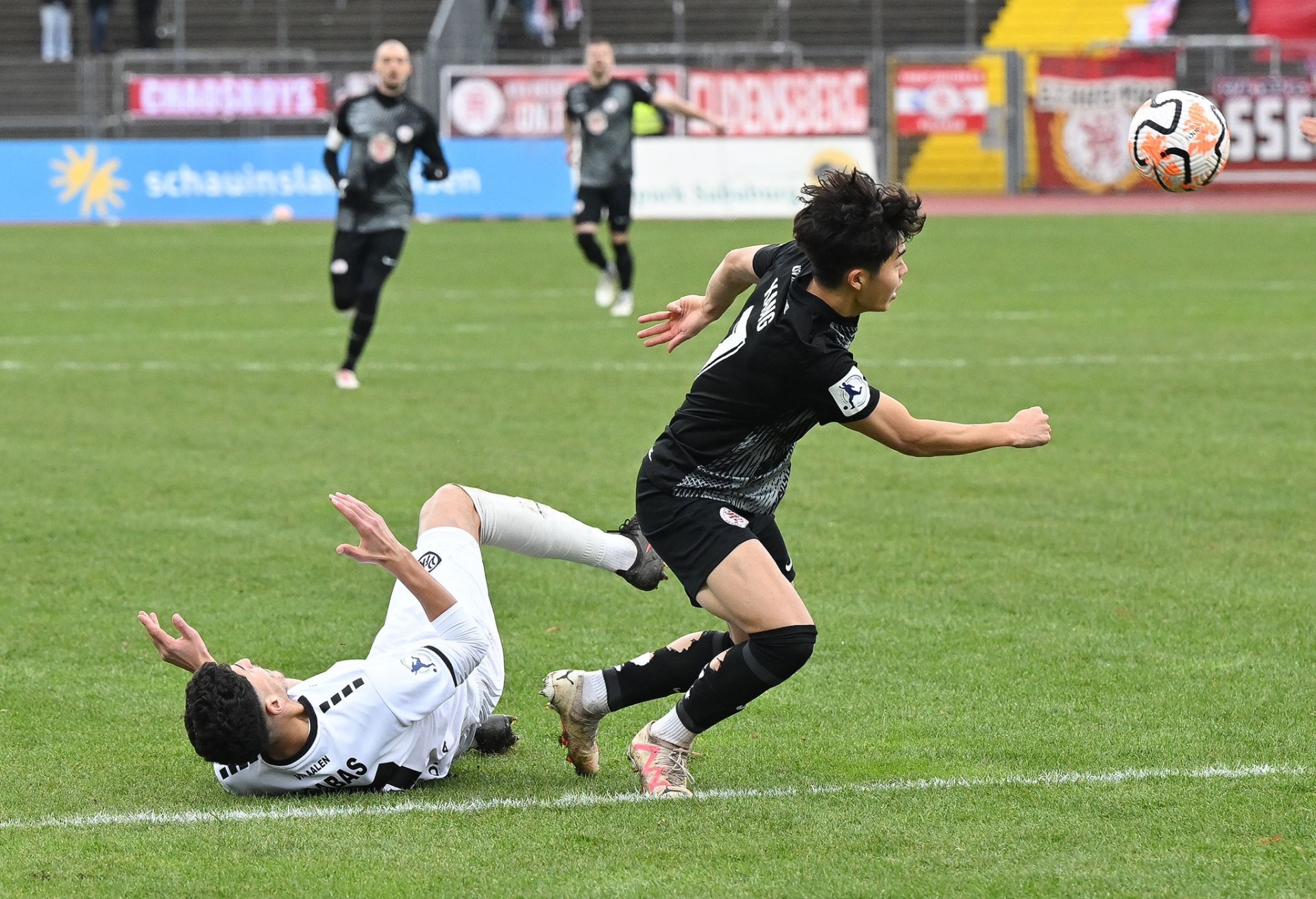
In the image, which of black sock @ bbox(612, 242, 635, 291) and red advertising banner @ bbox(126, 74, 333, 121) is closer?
black sock @ bbox(612, 242, 635, 291)

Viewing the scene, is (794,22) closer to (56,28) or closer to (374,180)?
(56,28)

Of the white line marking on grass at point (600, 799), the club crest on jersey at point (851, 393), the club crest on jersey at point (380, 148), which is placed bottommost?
the white line marking on grass at point (600, 799)

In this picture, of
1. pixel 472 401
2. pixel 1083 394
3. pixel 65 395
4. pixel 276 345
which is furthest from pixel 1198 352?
pixel 65 395

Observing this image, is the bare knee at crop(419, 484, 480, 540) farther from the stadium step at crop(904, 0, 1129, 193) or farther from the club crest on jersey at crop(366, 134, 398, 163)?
the stadium step at crop(904, 0, 1129, 193)

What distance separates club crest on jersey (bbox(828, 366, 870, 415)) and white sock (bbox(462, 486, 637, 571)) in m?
1.32

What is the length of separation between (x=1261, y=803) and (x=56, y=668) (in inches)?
164

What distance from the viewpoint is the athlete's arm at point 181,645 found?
505 cm

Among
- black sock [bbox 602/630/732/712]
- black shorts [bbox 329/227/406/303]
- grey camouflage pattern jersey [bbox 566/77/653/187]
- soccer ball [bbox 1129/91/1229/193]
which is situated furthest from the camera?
grey camouflage pattern jersey [bbox 566/77/653/187]

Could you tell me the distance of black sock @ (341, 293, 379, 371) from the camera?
13.5 meters

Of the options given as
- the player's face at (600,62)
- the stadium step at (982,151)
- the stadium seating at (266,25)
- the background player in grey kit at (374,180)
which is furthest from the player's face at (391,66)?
the stadium seating at (266,25)

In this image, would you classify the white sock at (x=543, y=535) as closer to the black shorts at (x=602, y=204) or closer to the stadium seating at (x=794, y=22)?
the black shorts at (x=602, y=204)

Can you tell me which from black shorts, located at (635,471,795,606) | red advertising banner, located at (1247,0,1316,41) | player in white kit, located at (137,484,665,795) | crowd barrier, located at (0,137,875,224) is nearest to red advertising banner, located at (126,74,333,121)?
crowd barrier, located at (0,137,875,224)

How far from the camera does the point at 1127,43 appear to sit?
34688 millimetres

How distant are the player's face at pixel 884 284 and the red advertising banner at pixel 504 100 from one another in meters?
28.4
